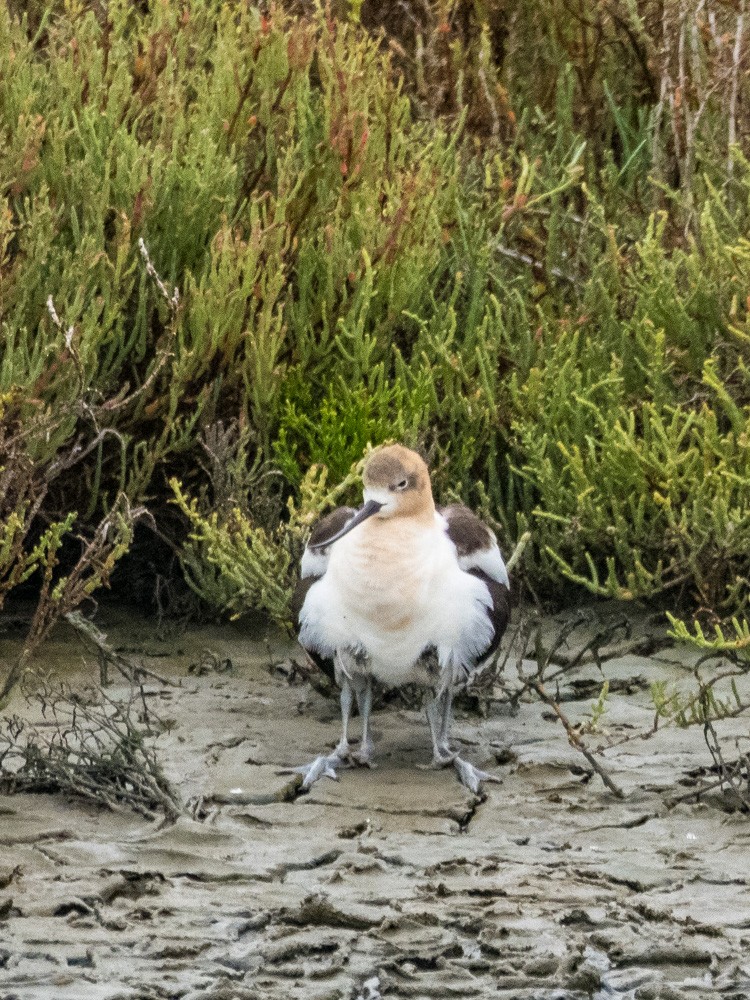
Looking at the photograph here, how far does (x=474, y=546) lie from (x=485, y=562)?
0.18 feet

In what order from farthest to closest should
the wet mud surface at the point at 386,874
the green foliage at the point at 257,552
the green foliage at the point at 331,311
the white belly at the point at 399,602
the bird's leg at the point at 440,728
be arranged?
the green foliage at the point at 331,311 < the green foliage at the point at 257,552 < the bird's leg at the point at 440,728 < the white belly at the point at 399,602 < the wet mud surface at the point at 386,874

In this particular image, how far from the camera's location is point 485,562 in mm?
4867

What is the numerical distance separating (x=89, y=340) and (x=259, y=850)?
2098 mm

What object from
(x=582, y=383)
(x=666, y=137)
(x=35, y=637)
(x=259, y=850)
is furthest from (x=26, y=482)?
(x=666, y=137)

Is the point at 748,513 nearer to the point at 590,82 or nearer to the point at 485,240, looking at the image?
the point at 485,240

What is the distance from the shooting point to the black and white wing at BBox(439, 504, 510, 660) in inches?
190

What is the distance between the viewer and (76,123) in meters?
6.00

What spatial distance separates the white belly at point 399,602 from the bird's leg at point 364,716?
16cm

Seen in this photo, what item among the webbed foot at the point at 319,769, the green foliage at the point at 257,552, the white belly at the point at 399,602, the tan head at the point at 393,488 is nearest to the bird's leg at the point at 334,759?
the webbed foot at the point at 319,769

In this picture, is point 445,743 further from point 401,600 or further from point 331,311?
point 331,311

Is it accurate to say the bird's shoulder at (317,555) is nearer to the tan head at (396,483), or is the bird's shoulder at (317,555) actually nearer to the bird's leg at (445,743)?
the tan head at (396,483)

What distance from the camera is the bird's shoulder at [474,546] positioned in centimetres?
484

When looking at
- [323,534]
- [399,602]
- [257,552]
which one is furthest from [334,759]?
[257,552]

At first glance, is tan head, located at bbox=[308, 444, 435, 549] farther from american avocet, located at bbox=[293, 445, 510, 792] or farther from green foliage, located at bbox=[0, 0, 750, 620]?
green foliage, located at bbox=[0, 0, 750, 620]
